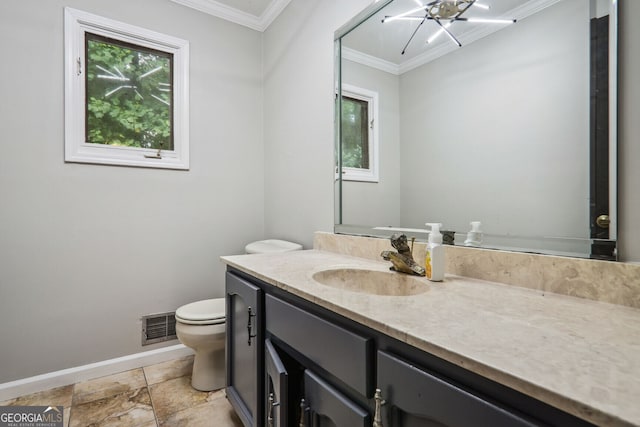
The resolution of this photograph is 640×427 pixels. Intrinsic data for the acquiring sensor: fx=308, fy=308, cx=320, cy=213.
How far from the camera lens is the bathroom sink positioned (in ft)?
3.59

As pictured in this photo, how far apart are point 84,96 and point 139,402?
1.77m

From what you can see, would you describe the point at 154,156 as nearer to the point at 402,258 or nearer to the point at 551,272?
the point at 402,258

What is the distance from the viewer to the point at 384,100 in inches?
56.8

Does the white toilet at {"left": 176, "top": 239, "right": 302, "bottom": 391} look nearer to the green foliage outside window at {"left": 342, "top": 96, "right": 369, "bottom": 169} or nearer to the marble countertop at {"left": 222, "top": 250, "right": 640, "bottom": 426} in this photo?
the marble countertop at {"left": 222, "top": 250, "right": 640, "bottom": 426}

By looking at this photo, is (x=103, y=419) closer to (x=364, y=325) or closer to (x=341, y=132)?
(x=364, y=325)

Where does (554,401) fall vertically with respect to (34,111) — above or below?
below

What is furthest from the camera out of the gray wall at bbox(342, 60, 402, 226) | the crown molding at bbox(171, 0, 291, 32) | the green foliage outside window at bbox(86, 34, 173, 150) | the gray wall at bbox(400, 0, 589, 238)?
the crown molding at bbox(171, 0, 291, 32)

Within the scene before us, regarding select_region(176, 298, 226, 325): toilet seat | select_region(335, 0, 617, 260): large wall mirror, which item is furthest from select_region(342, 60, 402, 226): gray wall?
select_region(176, 298, 226, 325): toilet seat

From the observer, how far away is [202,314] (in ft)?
5.66

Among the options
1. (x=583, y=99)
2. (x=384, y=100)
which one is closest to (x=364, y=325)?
(x=583, y=99)

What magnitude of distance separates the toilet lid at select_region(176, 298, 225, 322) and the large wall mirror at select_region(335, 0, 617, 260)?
2.86ft

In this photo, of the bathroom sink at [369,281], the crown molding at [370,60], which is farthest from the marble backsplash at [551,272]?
the crown molding at [370,60]

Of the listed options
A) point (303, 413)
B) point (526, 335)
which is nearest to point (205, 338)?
point (303, 413)

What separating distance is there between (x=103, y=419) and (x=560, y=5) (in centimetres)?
242
